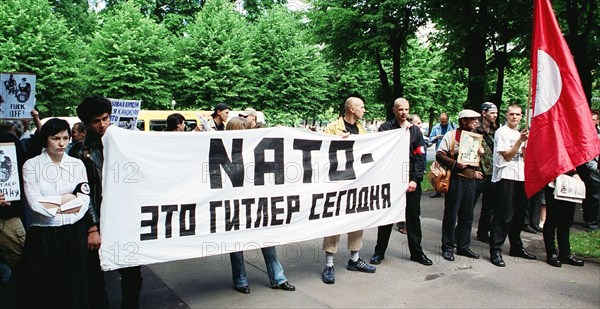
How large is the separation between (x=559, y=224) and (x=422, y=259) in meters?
1.87

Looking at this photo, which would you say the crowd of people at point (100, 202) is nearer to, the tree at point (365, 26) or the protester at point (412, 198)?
the protester at point (412, 198)

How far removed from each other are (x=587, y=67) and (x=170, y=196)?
1400 cm

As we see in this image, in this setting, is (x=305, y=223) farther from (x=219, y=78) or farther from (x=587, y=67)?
(x=219, y=78)

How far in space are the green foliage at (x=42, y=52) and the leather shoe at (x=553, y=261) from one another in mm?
25307

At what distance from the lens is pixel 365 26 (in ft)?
61.0

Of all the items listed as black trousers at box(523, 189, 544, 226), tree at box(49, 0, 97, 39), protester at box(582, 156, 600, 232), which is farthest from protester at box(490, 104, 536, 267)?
tree at box(49, 0, 97, 39)

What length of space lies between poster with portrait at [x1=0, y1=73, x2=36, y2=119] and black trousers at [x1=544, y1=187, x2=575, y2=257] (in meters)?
6.72

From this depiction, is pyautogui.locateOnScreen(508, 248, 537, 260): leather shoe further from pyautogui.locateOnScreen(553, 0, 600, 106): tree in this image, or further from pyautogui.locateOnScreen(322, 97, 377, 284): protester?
pyautogui.locateOnScreen(553, 0, 600, 106): tree

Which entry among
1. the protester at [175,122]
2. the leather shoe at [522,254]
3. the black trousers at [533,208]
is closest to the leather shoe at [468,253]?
the leather shoe at [522,254]

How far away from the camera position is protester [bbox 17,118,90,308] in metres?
3.59

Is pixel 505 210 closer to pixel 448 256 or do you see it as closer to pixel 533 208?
pixel 448 256

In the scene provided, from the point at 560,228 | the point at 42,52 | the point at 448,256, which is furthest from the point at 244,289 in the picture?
the point at 42,52

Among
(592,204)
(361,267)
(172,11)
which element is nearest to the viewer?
(361,267)

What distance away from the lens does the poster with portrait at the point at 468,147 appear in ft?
20.4
